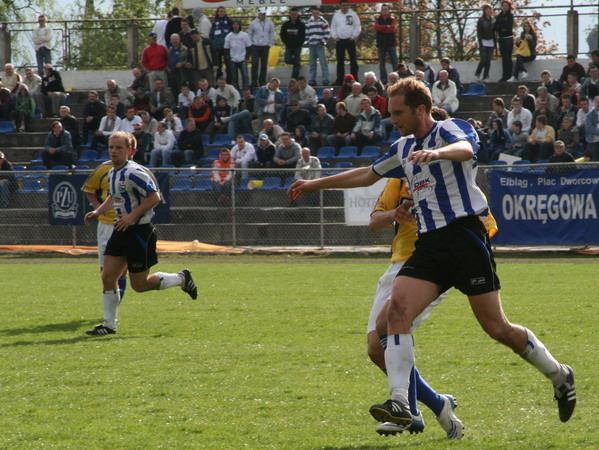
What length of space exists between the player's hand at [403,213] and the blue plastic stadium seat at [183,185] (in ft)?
48.0

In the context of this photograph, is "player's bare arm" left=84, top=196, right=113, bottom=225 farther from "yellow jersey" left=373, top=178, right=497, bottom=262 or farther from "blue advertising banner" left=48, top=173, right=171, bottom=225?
"blue advertising banner" left=48, top=173, right=171, bottom=225

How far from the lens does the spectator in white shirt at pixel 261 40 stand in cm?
2414

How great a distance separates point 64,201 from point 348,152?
6.27 m

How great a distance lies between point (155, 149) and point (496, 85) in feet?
29.2

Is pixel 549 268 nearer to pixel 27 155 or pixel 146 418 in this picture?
pixel 146 418

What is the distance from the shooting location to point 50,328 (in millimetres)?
9758

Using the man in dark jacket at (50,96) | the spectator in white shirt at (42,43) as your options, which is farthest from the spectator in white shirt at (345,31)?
the spectator in white shirt at (42,43)

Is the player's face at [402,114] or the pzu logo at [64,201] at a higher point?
the player's face at [402,114]

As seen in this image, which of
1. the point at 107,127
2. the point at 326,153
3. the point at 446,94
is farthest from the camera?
the point at 107,127

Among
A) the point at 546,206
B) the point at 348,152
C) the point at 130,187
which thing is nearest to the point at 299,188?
the point at 130,187

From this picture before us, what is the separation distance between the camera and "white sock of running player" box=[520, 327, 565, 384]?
510cm

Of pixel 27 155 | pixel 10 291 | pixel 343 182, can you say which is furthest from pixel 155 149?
pixel 343 182

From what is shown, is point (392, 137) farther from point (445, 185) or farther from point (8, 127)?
point (445, 185)

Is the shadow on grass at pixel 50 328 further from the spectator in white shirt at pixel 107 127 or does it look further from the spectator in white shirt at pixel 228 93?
the spectator in white shirt at pixel 228 93
